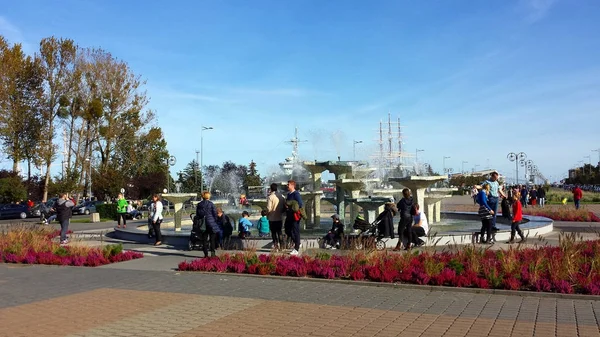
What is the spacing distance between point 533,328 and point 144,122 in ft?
166

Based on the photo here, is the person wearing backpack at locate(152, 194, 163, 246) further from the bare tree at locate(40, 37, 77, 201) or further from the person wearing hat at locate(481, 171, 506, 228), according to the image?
the bare tree at locate(40, 37, 77, 201)

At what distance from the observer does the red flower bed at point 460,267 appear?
348 inches

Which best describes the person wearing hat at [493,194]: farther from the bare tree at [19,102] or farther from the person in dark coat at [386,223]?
the bare tree at [19,102]

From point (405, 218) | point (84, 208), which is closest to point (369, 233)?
point (405, 218)

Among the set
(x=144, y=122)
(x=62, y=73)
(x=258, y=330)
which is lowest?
(x=258, y=330)

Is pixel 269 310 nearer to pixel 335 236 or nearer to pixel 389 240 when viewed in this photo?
pixel 335 236

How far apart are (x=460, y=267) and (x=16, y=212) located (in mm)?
41650

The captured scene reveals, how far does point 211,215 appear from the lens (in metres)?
13.2

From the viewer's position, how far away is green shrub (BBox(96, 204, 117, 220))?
119 feet

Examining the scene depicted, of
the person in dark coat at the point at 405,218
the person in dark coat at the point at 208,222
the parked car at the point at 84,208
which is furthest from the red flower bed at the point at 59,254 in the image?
the parked car at the point at 84,208

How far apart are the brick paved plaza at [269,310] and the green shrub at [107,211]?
26342mm

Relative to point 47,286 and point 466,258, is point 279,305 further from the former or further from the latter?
point 47,286

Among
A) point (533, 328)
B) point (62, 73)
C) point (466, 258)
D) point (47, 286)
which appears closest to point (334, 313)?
point (533, 328)

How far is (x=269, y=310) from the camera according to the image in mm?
8031
